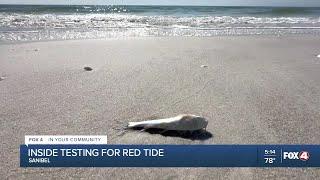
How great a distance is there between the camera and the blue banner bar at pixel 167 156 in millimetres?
2619

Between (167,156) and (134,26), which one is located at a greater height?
(167,156)

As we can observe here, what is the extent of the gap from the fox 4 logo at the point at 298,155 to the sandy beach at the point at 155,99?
0.08 metres


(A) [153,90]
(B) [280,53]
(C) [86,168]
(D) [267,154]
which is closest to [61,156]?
(C) [86,168]

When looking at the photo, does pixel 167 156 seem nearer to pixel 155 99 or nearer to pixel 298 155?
pixel 298 155

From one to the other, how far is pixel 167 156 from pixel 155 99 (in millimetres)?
1647

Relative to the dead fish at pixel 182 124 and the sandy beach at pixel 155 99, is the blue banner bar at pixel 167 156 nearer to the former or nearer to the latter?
the sandy beach at pixel 155 99

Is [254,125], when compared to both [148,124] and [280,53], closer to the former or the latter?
[148,124]

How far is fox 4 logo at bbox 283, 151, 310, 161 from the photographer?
8.84 feet

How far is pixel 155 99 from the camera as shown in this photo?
14.0ft

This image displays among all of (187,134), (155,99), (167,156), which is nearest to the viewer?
(167,156)

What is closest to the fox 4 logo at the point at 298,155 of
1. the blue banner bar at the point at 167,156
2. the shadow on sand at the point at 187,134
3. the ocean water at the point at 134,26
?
the blue banner bar at the point at 167,156

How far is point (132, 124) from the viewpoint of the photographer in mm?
3391

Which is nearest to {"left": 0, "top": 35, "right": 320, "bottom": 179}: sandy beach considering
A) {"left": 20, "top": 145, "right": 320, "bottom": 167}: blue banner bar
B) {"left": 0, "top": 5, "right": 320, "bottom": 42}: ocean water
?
{"left": 20, "top": 145, "right": 320, "bottom": 167}: blue banner bar

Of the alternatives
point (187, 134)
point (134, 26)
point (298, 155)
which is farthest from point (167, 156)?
point (134, 26)
